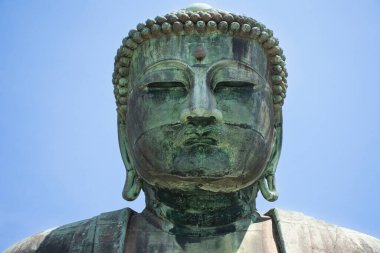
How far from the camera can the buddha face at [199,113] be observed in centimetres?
1062

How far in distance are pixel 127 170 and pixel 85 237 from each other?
1.11 metres

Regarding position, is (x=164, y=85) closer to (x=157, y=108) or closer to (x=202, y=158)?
(x=157, y=108)

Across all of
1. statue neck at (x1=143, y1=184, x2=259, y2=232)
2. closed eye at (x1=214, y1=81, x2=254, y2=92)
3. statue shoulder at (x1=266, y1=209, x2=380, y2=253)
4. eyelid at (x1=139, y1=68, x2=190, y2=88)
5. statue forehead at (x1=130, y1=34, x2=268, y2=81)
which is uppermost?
statue forehead at (x1=130, y1=34, x2=268, y2=81)

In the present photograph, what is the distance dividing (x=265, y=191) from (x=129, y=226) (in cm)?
158

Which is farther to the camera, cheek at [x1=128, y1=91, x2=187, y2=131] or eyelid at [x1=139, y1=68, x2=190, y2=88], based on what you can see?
eyelid at [x1=139, y1=68, x2=190, y2=88]

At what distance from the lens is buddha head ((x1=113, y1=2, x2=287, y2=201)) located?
10633 millimetres

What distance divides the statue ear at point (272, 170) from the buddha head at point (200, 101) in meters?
0.01

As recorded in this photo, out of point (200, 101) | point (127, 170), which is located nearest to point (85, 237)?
point (127, 170)

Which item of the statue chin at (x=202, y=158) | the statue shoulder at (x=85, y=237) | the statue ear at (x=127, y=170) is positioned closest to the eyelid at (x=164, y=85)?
the statue chin at (x=202, y=158)

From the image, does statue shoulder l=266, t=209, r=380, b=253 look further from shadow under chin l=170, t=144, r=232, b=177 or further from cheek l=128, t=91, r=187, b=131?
cheek l=128, t=91, r=187, b=131

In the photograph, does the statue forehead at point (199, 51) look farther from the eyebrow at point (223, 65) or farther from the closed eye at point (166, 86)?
the closed eye at point (166, 86)

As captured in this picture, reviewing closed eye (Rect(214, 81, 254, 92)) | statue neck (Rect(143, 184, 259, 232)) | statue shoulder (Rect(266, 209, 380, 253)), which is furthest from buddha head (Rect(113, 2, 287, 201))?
statue shoulder (Rect(266, 209, 380, 253))

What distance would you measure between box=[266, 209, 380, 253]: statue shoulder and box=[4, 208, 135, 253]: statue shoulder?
5.44 ft

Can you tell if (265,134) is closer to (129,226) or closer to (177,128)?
(177,128)
